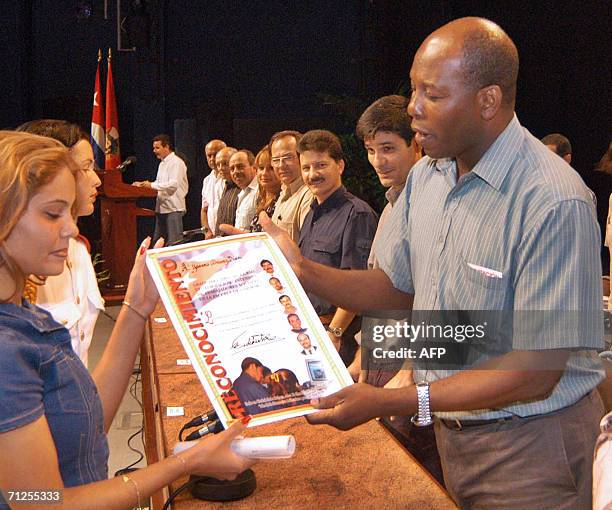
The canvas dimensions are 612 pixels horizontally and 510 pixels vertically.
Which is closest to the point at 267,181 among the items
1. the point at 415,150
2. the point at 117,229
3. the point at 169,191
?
the point at 415,150

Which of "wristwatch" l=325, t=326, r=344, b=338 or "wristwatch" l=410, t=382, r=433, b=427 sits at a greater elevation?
"wristwatch" l=410, t=382, r=433, b=427

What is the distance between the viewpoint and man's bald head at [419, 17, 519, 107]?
162 centimetres

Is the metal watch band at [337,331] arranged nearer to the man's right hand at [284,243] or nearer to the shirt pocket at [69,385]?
the man's right hand at [284,243]

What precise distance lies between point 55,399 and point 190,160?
10.6 m

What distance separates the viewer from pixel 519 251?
1.56 metres

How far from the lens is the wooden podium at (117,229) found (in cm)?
778

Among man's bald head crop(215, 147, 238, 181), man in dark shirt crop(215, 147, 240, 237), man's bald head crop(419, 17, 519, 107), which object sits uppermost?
man's bald head crop(419, 17, 519, 107)

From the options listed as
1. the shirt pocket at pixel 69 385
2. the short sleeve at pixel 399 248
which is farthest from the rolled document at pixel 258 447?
the short sleeve at pixel 399 248

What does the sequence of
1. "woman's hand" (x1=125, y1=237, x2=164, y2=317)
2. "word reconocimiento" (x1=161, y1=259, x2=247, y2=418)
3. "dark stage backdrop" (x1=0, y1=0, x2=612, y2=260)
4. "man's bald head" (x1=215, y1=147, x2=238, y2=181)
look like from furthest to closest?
"dark stage backdrop" (x1=0, y1=0, x2=612, y2=260) < "man's bald head" (x1=215, y1=147, x2=238, y2=181) < "woman's hand" (x1=125, y1=237, x2=164, y2=317) < "word reconocimiento" (x1=161, y1=259, x2=247, y2=418)

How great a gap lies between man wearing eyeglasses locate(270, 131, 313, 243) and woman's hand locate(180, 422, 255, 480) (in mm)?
2487

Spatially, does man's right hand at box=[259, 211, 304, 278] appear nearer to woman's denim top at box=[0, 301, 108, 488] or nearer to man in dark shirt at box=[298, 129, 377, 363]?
woman's denim top at box=[0, 301, 108, 488]

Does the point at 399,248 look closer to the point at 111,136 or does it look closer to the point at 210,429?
the point at 210,429

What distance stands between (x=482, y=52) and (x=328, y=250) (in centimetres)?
179

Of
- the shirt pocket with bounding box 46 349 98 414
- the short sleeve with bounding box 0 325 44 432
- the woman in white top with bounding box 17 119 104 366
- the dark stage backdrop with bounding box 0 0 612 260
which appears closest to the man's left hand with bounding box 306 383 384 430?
the shirt pocket with bounding box 46 349 98 414
